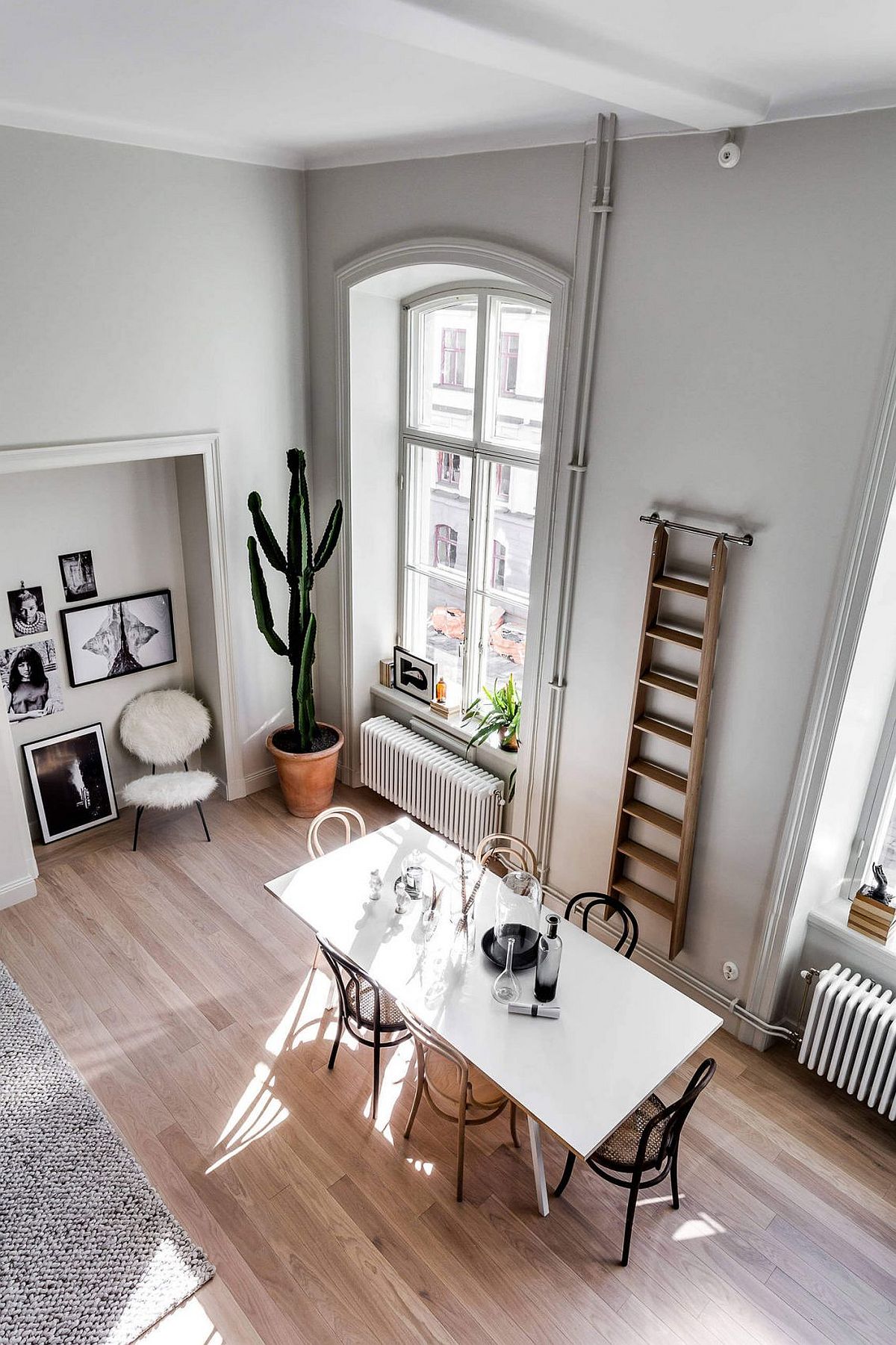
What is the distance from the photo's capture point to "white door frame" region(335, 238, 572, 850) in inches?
150

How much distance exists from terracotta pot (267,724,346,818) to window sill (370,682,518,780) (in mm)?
378

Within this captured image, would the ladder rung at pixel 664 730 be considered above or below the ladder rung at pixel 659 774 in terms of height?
above

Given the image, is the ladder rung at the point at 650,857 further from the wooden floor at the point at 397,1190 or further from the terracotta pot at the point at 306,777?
the terracotta pot at the point at 306,777

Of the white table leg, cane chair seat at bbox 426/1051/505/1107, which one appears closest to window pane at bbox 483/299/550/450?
cane chair seat at bbox 426/1051/505/1107

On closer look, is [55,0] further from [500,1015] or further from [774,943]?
[774,943]

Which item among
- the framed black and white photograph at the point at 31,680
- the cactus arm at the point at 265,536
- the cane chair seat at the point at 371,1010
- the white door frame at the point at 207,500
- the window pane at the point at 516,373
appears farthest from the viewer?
the cactus arm at the point at 265,536

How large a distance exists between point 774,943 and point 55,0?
3.92 metres

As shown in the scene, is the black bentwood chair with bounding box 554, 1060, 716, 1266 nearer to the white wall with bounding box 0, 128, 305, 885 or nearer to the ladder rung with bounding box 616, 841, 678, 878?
the ladder rung with bounding box 616, 841, 678, 878

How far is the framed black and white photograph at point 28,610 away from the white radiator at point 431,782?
1.90 metres

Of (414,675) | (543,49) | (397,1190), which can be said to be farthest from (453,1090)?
(543,49)

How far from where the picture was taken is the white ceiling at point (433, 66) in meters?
2.11

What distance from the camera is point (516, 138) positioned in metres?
3.70

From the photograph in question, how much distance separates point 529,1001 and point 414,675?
2.58m

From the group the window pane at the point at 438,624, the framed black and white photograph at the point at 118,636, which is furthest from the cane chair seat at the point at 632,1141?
the framed black and white photograph at the point at 118,636
